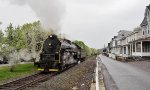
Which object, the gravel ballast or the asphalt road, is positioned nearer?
the asphalt road

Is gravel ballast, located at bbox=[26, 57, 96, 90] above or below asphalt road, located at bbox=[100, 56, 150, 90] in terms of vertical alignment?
below

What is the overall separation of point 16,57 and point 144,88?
19.1 metres

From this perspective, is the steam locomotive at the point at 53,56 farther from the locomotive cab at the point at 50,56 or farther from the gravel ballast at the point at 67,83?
the gravel ballast at the point at 67,83

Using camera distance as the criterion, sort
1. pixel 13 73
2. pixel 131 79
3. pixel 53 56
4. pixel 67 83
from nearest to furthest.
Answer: pixel 67 83 < pixel 131 79 < pixel 13 73 < pixel 53 56

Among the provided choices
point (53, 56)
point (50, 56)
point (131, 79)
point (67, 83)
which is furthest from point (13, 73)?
point (131, 79)

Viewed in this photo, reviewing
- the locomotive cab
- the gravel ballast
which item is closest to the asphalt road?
the gravel ballast

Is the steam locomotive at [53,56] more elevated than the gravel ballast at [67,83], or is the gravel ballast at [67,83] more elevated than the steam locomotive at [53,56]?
the steam locomotive at [53,56]

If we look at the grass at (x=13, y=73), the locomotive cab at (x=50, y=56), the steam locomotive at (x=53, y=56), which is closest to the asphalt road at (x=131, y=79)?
the steam locomotive at (x=53, y=56)

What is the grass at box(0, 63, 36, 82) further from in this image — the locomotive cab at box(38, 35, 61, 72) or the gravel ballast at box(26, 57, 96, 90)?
the gravel ballast at box(26, 57, 96, 90)

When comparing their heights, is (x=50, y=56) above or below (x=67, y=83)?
above

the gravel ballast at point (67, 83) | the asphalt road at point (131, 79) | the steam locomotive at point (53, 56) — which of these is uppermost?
the steam locomotive at point (53, 56)

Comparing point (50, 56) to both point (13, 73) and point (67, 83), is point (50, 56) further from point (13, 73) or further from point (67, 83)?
point (67, 83)

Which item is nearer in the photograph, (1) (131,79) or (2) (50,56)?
(1) (131,79)

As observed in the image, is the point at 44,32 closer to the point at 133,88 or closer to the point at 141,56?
the point at 141,56
